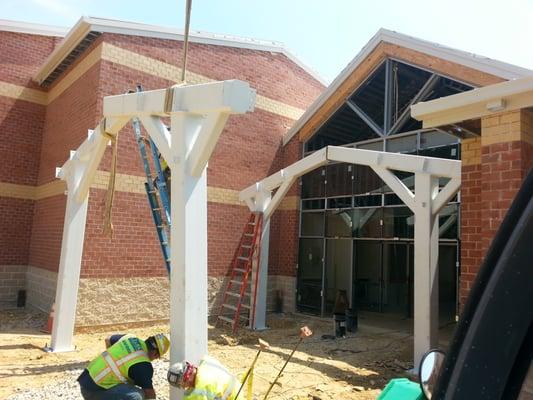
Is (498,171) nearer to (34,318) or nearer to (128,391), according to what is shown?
(128,391)

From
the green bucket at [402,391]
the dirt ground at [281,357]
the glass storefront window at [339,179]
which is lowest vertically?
the dirt ground at [281,357]

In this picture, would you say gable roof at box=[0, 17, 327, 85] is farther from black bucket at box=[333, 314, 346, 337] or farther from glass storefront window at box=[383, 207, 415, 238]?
black bucket at box=[333, 314, 346, 337]

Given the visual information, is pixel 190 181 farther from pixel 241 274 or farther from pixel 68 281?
pixel 241 274

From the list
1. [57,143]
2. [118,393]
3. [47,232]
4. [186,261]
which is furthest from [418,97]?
[47,232]

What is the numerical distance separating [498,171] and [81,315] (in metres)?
9.29

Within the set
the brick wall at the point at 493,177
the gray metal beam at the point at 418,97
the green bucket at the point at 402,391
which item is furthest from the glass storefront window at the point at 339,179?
the green bucket at the point at 402,391

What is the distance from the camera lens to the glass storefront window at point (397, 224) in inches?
475

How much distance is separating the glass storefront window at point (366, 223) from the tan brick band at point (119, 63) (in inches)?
183

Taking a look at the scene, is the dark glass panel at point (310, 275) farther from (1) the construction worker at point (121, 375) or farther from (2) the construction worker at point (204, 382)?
(2) the construction worker at point (204, 382)

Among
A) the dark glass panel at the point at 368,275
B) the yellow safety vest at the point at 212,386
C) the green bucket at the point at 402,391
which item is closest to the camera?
the green bucket at the point at 402,391

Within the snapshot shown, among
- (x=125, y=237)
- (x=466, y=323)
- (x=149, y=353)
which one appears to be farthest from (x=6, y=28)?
(x=466, y=323)

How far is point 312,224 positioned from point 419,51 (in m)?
5.75

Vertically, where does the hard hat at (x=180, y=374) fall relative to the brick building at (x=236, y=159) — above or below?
below

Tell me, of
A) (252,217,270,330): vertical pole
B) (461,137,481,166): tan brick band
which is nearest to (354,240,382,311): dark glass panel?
(252,217,270,330): vertical pole
